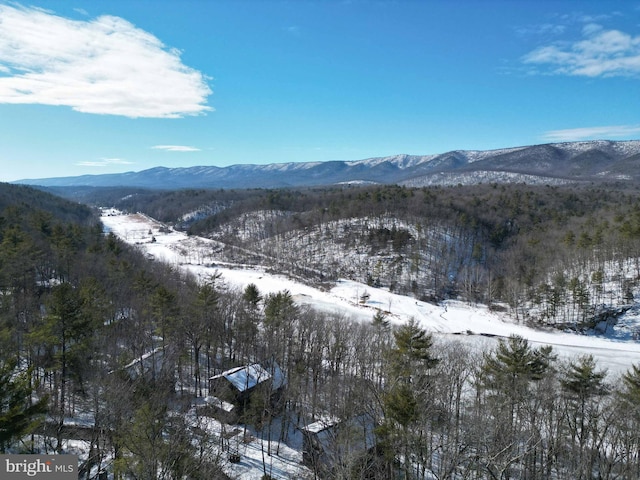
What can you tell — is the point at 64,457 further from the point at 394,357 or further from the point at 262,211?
the point at 262,211

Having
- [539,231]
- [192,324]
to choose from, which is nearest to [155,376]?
[192,324]

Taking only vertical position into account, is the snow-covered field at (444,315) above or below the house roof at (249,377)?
below

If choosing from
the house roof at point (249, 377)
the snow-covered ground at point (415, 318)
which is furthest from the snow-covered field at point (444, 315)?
the house roof at point (249, 377)

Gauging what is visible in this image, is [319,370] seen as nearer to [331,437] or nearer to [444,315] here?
[331,437]

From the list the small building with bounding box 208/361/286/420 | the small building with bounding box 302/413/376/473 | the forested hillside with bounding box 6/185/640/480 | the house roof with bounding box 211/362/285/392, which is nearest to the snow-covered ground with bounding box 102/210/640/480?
the forested hillside with bounding box 6/185/640/480

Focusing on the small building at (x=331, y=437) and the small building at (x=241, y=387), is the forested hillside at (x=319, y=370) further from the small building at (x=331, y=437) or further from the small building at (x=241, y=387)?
the small building at (x=241, y=387)

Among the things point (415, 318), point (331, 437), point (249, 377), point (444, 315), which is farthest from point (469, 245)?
point (331, 437)
